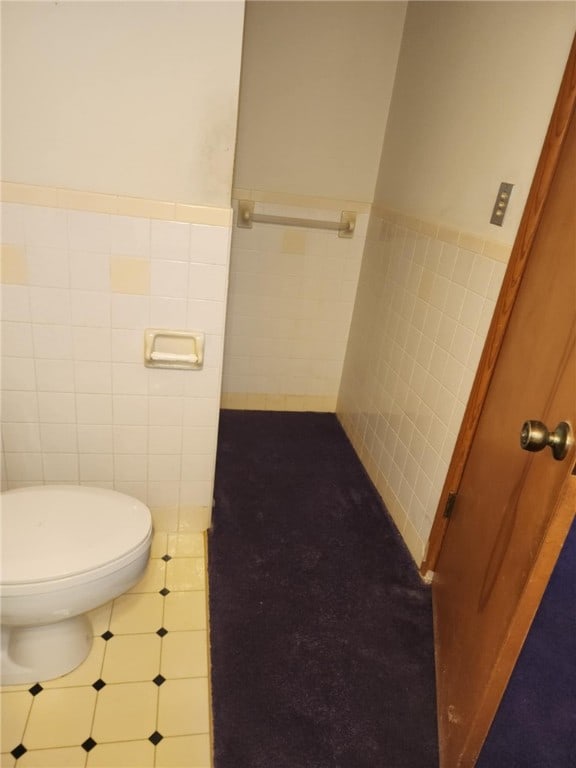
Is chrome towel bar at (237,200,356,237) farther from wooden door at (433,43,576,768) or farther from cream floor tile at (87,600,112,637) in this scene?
cream floor tile at (87,600,112,637)

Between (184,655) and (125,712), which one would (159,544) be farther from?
(125,712)

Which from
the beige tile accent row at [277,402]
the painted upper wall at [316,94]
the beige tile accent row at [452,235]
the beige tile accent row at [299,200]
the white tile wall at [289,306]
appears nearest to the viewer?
the beige tile accent row at [452,235]

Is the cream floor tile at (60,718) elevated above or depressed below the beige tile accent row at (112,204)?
below

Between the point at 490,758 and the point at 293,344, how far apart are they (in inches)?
79.6

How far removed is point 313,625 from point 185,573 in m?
0.49

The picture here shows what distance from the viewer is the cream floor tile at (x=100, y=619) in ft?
5.17

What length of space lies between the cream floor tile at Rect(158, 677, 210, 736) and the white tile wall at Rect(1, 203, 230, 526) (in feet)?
2.16

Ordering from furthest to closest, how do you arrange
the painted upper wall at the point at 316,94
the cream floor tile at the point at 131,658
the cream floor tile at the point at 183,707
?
the painted upper wall at the point at 316,94, the cream floor tile at the point at 131,658, the cream floor tile at the point at 183,707

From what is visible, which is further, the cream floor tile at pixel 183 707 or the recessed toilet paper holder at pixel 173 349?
the recessed toilet paper holder at pixel 173 349

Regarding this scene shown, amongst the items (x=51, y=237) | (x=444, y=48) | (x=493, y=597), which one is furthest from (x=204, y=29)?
(x=493, y=597)

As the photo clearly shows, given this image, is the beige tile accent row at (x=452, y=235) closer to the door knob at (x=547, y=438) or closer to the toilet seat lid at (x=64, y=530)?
the door knob at (x=547, y=438)

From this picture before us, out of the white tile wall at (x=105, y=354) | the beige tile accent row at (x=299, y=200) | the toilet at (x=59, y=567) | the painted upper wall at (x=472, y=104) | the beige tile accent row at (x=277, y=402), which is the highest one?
the painted upper wall at (x=472, y=104)

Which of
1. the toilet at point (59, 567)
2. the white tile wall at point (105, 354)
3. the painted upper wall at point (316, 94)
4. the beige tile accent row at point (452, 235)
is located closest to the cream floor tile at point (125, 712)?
the toilet at point (59, 567)

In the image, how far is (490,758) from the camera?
1.35 meters
